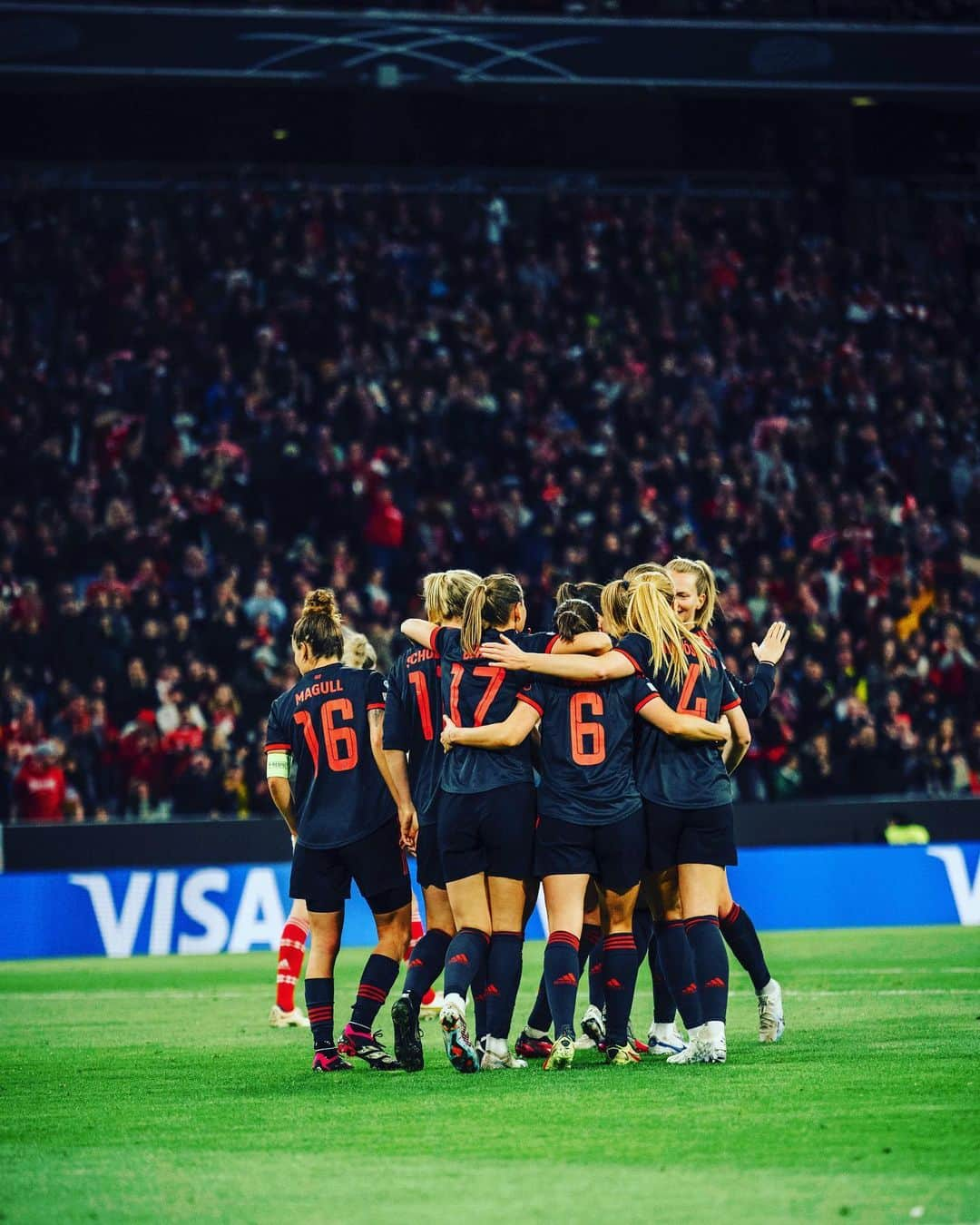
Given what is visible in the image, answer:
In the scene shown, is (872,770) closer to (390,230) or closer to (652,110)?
(390,230)

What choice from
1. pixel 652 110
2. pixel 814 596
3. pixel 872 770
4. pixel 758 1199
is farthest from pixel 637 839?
pixel 652 110

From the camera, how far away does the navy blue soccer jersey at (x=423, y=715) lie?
9.29 meters

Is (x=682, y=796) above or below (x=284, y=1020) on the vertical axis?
above

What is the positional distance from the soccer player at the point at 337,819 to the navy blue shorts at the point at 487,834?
11.0 inches

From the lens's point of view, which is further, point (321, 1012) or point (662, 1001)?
point (662, 1001)

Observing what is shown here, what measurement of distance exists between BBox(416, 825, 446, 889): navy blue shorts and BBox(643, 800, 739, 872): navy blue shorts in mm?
1022

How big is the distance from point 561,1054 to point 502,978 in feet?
1.47

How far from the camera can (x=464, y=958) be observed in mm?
8703

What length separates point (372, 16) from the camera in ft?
84.5

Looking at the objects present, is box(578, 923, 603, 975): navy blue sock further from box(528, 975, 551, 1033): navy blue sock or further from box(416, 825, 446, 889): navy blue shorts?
box(416, 825, 446, 889): navy blue shorts

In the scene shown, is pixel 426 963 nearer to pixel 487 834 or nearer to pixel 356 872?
pixel 356 872

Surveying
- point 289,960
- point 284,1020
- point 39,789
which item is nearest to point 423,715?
point 289,960

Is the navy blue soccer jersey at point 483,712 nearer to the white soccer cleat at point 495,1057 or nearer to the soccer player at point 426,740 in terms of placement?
the soccer player at point 426,740

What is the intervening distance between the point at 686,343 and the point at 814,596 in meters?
5.47
